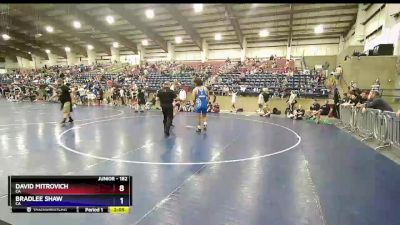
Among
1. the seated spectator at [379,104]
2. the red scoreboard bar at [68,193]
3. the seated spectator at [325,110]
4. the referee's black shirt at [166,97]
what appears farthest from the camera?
the seated spectator at [325,110]

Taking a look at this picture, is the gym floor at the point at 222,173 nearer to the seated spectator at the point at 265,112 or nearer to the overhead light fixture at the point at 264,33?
the seated spectator at the point at 265,112

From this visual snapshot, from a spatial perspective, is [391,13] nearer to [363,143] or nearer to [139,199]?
[363,143]

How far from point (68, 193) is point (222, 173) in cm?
318

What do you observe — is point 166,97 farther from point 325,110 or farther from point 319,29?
point 319,29

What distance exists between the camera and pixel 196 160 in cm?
617

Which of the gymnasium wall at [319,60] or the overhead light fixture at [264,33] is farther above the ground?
the overhead light fixture at [264,33]

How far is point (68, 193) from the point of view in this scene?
258 centimetres

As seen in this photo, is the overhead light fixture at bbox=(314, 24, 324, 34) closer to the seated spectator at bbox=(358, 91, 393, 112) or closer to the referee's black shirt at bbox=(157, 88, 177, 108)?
the seated spectator at bbox=(358, 91, 393, 112)

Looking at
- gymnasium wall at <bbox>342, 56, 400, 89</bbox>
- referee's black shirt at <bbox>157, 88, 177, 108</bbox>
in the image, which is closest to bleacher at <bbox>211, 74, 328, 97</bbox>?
gymnasium wall at <bbox>342, 56, 400, 89</bbox>

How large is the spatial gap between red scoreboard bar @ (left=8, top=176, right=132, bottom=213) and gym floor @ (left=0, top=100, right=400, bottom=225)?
2.88 ft

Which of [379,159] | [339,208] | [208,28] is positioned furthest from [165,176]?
[208,28]

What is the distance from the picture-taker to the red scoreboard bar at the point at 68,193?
254 centimetres

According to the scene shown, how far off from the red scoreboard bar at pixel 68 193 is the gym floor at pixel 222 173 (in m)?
0.88

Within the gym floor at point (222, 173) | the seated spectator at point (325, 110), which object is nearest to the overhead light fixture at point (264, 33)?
the seated spectator at point (325, 110)
